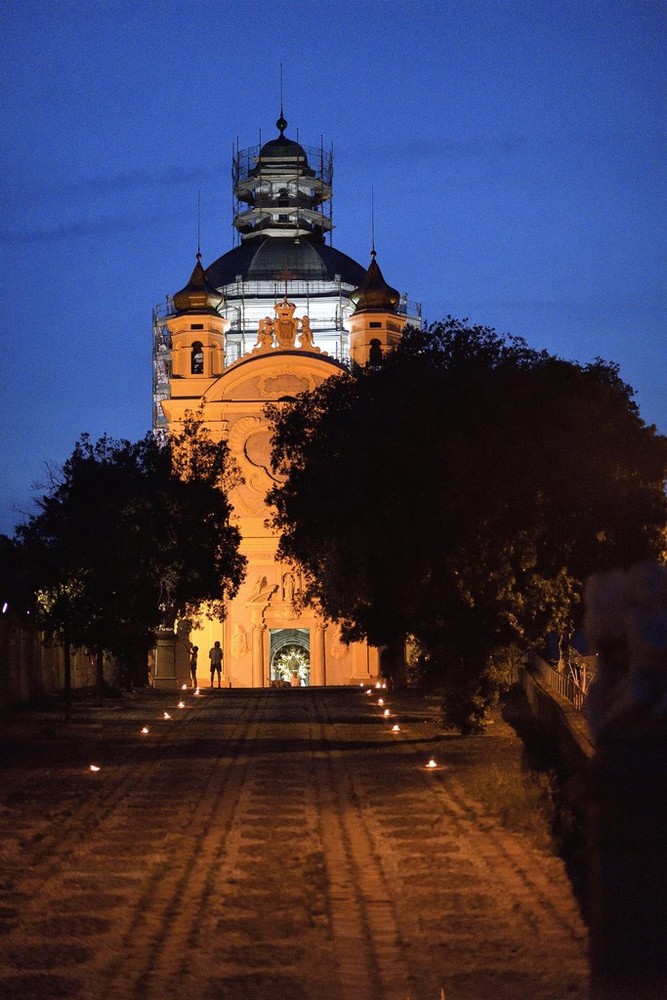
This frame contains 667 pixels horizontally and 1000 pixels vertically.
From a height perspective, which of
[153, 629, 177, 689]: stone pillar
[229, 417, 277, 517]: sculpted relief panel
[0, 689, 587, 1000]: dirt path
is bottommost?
[0, 689, 587, 1000]: dirt path

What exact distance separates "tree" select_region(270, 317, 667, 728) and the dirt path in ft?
10.5

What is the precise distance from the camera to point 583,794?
766cm

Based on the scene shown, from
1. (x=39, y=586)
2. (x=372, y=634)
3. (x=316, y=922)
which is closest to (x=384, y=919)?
(x=316, y=922)

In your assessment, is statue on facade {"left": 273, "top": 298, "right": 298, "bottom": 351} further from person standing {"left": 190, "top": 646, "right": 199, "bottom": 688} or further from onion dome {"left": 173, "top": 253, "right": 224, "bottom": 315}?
person standing {"left": 190, "top": 646, "right": 199, "bottom": 688}

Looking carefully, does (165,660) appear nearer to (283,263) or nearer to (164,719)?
(164,719)

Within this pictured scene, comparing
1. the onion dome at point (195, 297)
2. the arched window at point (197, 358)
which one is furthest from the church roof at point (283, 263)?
the arched window at point (197, 358)

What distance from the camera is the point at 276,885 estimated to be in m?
12.5

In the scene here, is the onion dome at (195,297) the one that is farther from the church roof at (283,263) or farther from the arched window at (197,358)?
the church roof at (283,263)

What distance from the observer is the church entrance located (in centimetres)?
7119

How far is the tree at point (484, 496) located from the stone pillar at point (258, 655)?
41141 mm

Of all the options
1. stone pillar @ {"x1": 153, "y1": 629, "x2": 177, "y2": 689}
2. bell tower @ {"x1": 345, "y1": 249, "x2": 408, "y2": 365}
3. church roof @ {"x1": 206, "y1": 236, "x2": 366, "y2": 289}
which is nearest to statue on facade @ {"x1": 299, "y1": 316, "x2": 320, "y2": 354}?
bell tower @ {"x1": 345, "y1": 249, "x2": 408, "y2": 365}

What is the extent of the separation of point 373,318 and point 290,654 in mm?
18280

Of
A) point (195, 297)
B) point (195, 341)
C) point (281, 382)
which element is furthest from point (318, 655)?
A: point (195, 297)

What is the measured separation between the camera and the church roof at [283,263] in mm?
87562
